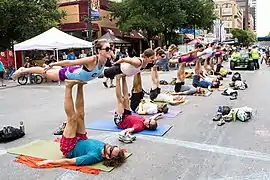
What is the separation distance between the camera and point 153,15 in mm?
28828

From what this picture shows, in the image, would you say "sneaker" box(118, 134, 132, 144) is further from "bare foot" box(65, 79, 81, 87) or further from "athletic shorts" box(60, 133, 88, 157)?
"bare foot" box(65, 79, 81, 87)

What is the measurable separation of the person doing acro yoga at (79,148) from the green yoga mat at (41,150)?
0.55 feet

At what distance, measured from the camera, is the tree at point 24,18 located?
70.6ft

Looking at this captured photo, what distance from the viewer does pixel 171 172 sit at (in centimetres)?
500

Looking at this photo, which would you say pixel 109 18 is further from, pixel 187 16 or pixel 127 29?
pixel 187 16

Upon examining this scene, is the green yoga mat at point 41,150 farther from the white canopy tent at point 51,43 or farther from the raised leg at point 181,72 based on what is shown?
the white canopy tent at point 51,43

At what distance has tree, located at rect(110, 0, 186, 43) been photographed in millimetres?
27812

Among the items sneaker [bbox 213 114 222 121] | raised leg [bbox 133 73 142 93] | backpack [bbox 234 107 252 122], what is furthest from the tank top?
backpack [bbox 234 107 252 122]

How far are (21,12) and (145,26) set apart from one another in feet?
32.9

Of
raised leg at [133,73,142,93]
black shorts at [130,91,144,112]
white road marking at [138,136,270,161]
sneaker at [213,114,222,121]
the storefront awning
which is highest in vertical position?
the storefront awning

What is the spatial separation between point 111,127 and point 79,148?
224cm

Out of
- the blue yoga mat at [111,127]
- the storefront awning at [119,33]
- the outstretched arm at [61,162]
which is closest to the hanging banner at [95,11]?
the storefront awning at [119,33]

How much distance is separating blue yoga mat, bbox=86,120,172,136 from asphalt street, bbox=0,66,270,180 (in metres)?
0.18

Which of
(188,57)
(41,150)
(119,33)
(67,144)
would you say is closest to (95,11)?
(119,33)
